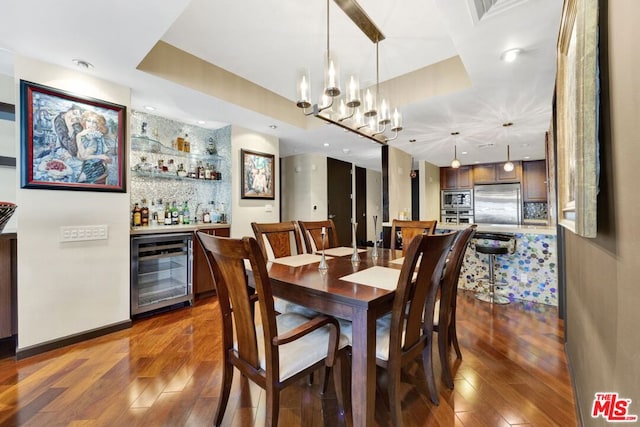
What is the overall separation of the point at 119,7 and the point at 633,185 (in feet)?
A: 8.01

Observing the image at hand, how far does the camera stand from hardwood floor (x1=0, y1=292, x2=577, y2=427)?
4.55ft

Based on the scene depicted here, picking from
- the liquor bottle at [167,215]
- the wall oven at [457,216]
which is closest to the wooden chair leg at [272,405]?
the liquor bottle at [167,215]

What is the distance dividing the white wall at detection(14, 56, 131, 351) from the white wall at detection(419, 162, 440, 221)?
5557 millimetres

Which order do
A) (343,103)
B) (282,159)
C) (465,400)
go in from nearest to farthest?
(465,400) → (343,103) → (282,159)

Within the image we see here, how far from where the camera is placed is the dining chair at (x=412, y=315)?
112 centimetres

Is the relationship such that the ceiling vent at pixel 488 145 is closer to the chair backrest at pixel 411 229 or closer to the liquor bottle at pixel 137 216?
the chair backrest at pixel 411 229

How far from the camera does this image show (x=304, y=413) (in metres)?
1.41

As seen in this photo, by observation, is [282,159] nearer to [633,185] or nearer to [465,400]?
[465,400]

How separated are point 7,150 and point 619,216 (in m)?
3.92

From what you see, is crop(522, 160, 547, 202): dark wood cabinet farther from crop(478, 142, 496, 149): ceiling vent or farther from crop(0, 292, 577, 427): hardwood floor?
crop(0, 292, 577, 427): hardwood floor

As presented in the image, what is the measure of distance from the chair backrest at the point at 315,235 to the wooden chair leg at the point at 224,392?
1165 mm

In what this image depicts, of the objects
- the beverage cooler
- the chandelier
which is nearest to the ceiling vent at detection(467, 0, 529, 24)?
the chandelier

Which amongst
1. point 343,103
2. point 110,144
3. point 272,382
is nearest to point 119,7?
point 110,144

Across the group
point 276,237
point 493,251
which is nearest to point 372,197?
point 493,251
